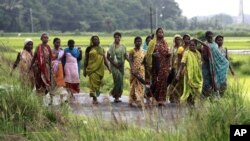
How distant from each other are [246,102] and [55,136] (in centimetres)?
221

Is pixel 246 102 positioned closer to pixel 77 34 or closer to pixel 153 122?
pixel 153 122

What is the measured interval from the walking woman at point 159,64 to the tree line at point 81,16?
161 ft

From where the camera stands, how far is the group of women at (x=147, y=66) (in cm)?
1055

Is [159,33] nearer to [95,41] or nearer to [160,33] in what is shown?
[160,33]

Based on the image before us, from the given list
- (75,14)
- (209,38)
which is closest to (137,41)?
(209,38)

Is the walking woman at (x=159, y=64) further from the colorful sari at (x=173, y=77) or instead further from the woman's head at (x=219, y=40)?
the woman's head at (x=219, y=40)

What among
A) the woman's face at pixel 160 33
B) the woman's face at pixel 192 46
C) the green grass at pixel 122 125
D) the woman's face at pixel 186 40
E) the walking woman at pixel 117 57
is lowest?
the green grass at pixel 122 125

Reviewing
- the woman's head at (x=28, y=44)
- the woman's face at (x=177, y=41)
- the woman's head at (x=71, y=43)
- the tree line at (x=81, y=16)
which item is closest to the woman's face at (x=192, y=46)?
the woman's face at (x=177, y=41)

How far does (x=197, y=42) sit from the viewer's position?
420 inches

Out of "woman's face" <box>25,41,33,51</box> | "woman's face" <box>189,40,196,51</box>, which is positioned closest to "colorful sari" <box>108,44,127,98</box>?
"woman's face" <box>25,41,33,51</box>

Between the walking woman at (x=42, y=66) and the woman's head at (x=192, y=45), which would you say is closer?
the woman's head at (x=192, y=45)

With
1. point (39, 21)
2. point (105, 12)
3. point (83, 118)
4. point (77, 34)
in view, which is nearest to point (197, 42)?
point (83, 118)

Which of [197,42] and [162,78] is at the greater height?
[197,42]

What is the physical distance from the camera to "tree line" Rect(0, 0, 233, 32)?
6475 cm
